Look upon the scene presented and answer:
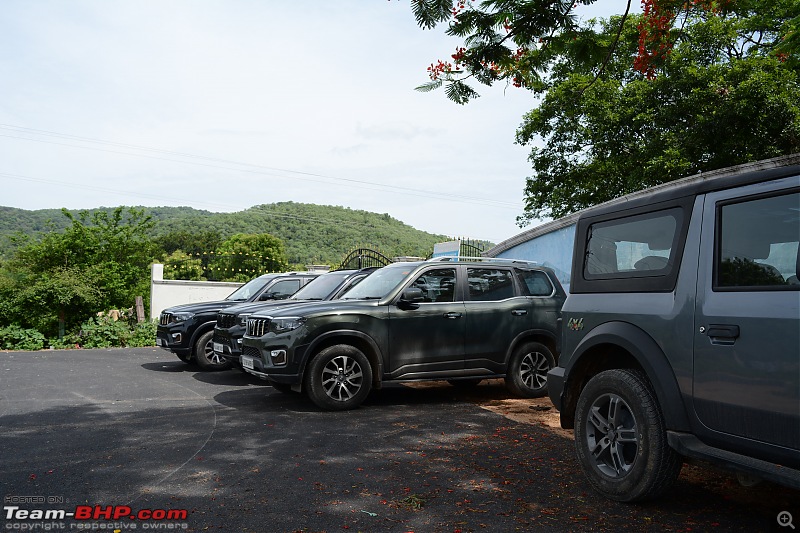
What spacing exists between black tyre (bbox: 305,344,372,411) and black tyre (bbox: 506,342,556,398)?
206 cm

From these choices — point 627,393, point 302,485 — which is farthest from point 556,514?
point 302,485

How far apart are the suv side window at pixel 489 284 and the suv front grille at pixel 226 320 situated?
13.0 ft

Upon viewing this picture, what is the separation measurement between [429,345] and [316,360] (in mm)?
1499

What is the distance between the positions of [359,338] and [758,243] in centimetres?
515

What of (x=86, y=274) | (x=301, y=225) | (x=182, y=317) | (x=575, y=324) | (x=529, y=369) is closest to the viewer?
(x=575, y=324)

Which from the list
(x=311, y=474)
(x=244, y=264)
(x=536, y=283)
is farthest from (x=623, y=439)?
(x=244, y=264)

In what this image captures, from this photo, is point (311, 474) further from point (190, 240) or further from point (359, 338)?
point (190, 240)

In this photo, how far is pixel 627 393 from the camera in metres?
4.30

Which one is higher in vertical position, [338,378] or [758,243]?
[758,243]

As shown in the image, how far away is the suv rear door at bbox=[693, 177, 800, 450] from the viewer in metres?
3.35

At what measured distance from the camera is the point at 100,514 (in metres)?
4.21

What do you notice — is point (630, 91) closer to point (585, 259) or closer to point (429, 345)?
point (429, 345)

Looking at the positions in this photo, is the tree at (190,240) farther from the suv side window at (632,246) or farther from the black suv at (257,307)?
the suv side window at (632,246)

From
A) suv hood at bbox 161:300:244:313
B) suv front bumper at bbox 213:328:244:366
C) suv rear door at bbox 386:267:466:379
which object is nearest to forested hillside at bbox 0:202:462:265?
suv hood at bbox 161:300:244:313
